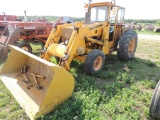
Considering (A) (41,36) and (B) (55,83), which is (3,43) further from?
(B) (55,83)

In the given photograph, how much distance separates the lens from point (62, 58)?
4.98 meters

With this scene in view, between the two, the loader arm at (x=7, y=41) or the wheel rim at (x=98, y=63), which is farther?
the loader arm at (x=7, y=41)

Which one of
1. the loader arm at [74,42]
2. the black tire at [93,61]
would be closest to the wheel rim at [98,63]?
the black tire at [93,61]

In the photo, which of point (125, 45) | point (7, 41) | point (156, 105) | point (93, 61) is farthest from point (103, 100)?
point (7, 41)

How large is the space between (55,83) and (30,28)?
5.94 meters

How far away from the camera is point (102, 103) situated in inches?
158

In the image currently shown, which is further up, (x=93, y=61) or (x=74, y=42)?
(x=74, y=42)

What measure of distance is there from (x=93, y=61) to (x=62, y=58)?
100cm

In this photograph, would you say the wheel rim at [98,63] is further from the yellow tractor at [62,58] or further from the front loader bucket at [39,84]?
the front loader bucket at [39,84]

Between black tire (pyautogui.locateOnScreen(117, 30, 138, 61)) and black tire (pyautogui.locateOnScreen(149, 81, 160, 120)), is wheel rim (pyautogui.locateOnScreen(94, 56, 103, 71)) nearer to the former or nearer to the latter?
black tire (pyautogui.locateOnScreen(117, 30, 138, 61))

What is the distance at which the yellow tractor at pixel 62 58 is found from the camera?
3.62 meters

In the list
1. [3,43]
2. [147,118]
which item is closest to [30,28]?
[3,43]

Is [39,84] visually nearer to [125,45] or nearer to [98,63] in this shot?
[98,63]

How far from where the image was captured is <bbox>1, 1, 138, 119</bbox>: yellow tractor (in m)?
3.62
